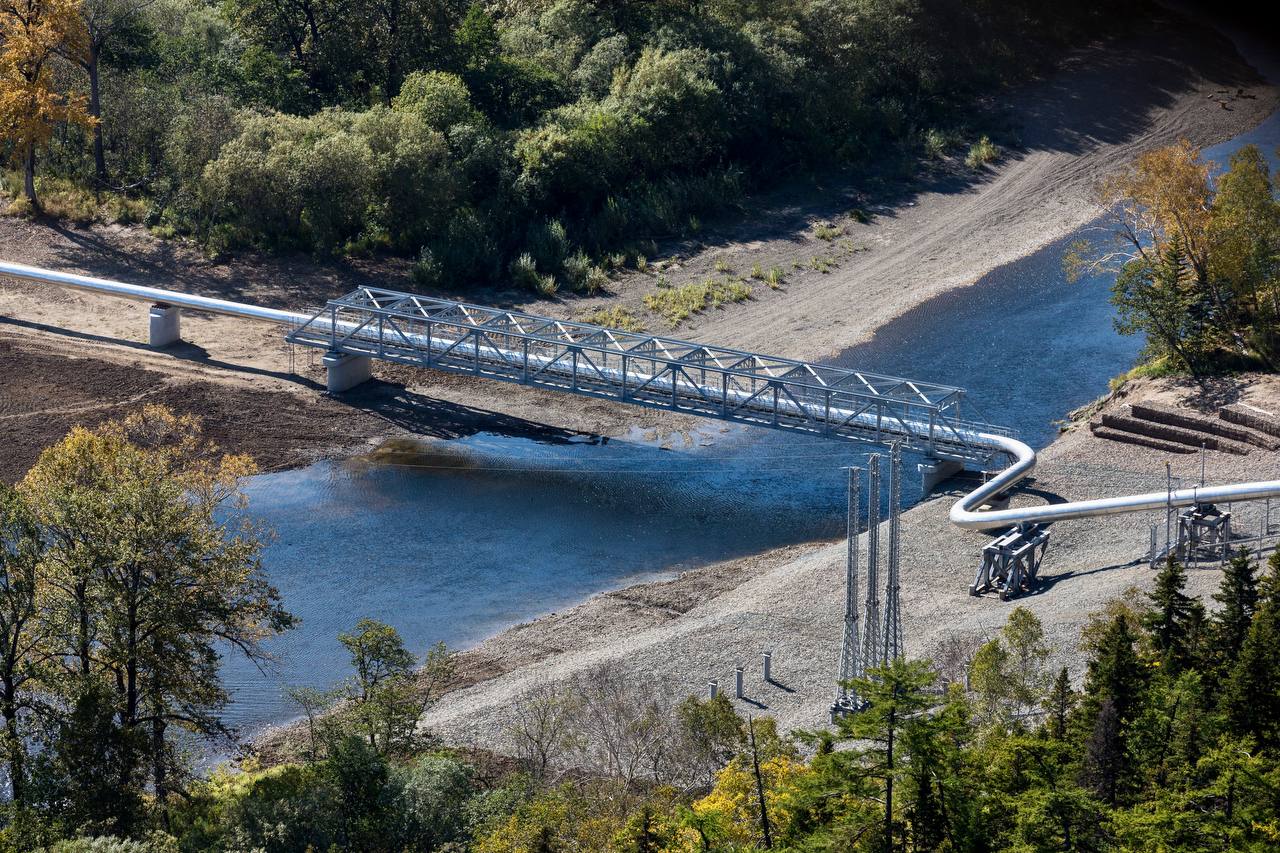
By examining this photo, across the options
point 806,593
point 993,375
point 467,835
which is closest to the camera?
point 467,835

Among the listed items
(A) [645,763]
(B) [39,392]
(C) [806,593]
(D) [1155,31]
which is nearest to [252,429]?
(B) [39,392]

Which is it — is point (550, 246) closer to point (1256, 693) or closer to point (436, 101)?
point (436, 101)

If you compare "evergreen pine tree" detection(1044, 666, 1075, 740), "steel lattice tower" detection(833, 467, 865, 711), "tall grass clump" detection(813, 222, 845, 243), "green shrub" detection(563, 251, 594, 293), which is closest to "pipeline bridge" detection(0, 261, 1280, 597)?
"green shrub" detection(563, 251, 594, 293)

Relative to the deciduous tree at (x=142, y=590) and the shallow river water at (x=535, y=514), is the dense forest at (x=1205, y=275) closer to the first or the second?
the shallow river water at (x=535, y=514)

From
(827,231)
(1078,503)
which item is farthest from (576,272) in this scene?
(1078,503)

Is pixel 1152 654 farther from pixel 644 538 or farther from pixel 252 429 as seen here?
pixel 252 429

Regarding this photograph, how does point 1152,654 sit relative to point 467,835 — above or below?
above
